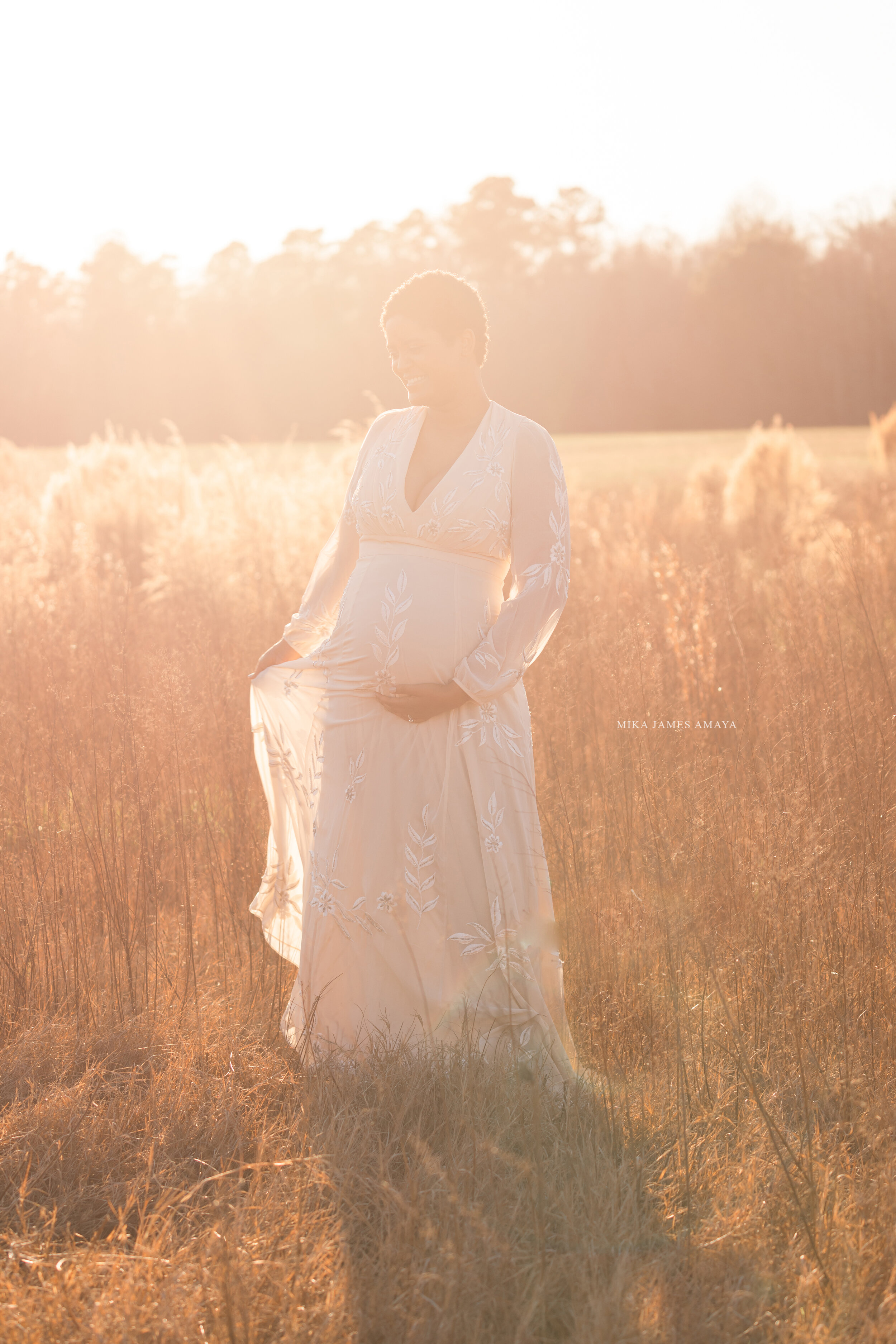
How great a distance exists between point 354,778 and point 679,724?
1.63 m

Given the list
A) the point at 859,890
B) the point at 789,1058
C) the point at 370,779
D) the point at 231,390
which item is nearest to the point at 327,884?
the point at 370,779

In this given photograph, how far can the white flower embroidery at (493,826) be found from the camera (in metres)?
2.22

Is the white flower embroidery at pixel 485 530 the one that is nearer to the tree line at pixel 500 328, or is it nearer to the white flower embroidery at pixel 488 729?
the white flower embroidery at pixel 488 729

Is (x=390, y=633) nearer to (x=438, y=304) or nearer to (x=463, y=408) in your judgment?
(x=463, y=408)

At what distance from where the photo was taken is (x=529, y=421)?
2.38 m

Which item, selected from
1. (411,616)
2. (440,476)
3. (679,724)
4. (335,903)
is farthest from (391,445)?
(679,724)

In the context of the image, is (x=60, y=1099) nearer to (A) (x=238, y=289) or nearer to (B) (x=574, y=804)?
(B) (x=574, y=804)

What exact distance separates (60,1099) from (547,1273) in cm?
105

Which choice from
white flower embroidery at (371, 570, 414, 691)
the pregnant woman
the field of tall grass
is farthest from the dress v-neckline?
the field of tall grass

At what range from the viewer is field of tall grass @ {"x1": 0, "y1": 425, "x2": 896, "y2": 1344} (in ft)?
5.10

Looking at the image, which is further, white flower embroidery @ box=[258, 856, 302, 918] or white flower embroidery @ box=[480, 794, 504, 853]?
white flower embroidery @ box=[258, 856, 302, 918]

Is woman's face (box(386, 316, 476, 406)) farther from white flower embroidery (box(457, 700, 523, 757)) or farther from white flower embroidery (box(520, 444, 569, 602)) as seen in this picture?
white flower embroidery (box(457, 700, 523, 757))

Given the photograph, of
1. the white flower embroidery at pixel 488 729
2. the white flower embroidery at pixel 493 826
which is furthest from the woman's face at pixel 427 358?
the white flower embroidery at pixel 493 826

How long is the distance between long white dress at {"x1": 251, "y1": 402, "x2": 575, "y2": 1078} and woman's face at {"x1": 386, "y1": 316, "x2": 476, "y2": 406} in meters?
0.11
